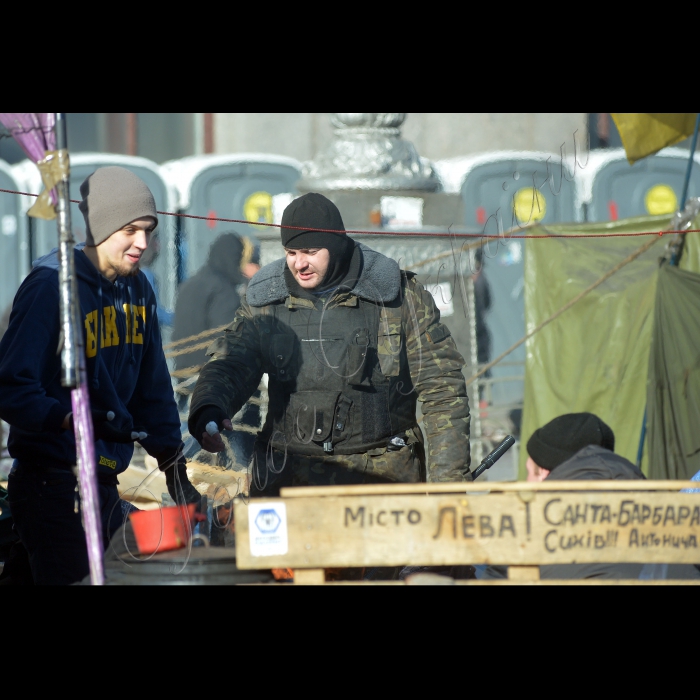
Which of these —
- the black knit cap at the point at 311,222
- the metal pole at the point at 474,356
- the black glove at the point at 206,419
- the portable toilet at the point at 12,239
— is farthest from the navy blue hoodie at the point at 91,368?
the portable toilet at the point at 12,239

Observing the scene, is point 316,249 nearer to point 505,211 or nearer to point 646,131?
point 646,131

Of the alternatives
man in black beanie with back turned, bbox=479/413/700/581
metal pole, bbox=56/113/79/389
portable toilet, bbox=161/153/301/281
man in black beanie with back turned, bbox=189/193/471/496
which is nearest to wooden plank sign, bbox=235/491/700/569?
man in black beanie with back turned, bbox=479/413/700/581

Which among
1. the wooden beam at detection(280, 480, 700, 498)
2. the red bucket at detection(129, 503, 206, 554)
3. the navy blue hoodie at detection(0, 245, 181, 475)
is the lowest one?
the red bucket at detection(129, 503, 206, 554)

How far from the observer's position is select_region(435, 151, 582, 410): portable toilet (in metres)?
7.01

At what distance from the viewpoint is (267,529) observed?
228 centimetres

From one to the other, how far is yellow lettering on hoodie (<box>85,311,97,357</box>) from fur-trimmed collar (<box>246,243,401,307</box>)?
2.18 ft

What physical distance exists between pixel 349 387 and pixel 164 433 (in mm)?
618

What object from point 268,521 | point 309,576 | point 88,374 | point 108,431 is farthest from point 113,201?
point 309,576

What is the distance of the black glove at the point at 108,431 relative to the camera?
2693 mm

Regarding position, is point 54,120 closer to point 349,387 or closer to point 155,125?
point 349,387

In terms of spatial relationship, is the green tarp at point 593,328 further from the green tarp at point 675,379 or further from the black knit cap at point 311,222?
the black knit cap at point 311,222

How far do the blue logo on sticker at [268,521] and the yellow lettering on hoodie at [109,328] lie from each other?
2.74 feet

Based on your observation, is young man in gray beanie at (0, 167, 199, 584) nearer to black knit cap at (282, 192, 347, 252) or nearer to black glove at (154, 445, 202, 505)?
black glove at (154, 445, 202, 505)

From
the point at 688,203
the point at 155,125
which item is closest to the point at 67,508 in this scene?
the point at 688,203
